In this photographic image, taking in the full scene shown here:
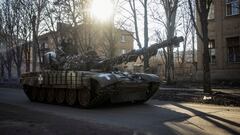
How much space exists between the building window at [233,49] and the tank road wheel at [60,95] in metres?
17.5

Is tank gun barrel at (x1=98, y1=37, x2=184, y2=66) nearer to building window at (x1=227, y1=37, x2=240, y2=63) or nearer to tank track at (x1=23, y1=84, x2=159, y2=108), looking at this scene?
tank track at (x1=23, y1=84, x2=159, y2=108)

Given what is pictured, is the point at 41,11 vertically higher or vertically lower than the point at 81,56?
higher

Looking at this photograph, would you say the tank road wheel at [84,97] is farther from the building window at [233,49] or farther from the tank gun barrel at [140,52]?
the building window at [233,49]

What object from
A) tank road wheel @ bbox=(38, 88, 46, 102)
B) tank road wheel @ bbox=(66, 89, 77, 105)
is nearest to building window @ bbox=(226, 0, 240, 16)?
tank road wheel @ bbox=(38, 88, 46, 102)

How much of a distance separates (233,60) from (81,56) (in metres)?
16.7

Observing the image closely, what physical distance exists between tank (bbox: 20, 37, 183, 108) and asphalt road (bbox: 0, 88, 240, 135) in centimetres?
88

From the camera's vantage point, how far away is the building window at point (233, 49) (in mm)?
30812

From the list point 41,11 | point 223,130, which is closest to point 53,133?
point 223,130

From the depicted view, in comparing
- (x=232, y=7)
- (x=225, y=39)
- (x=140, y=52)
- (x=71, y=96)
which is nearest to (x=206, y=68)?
(x=140, y=52)

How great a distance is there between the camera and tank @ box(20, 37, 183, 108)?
14914 millimetres

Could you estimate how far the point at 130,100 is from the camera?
53.0 feet

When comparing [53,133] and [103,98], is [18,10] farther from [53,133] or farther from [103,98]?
[53,133]

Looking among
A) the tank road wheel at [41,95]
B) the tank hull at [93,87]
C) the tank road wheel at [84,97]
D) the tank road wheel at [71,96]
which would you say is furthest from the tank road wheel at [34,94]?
the tank road wheel at [84,97]

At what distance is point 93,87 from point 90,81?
0.87 ft
